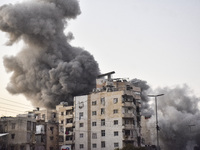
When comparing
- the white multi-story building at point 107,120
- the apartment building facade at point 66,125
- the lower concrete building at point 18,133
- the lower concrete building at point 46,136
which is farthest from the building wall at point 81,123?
the lower concrete building at point 18,133

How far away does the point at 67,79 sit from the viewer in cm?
9631

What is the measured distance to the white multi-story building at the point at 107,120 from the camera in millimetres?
74188

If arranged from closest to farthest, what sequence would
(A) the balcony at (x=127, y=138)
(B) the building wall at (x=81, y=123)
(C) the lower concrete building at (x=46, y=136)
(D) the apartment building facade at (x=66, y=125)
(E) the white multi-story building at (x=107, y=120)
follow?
(A) the balcony at (x=127, y=138)
(E) the white multi-story building at (x=107, y=120)
(C) the lower concrete building at (x=46, y=136)
(B) the building wall at (x=81, y=123)
(D) the apartment building facade at (x=66, y=125)

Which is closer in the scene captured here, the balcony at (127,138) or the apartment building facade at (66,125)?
the balcony at (127,138)

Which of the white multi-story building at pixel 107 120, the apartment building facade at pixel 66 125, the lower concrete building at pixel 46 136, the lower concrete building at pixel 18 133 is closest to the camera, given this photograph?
the lower concrete building at pixel 18 133

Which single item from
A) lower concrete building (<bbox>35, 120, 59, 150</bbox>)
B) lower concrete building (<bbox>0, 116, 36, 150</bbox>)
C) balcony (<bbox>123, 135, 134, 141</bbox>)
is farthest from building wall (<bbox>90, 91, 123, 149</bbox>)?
lower concrete building (<bbox>0, 116, 36, 150</bbox>)

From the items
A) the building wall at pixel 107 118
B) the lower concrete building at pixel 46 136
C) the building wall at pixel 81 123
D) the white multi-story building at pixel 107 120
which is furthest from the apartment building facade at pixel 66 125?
the building wall at pixel 107 118

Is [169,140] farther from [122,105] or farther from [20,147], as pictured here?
[20,147]

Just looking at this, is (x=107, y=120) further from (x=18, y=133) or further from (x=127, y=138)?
(x=18, y=133)

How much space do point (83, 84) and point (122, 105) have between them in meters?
29.4

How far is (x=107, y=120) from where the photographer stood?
76.7 meters

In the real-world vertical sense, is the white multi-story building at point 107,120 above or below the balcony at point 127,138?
above

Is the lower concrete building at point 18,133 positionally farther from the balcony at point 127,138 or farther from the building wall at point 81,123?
the balcony at point 127,138

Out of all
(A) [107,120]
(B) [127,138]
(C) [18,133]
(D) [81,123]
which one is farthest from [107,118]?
(C) [18,133]
